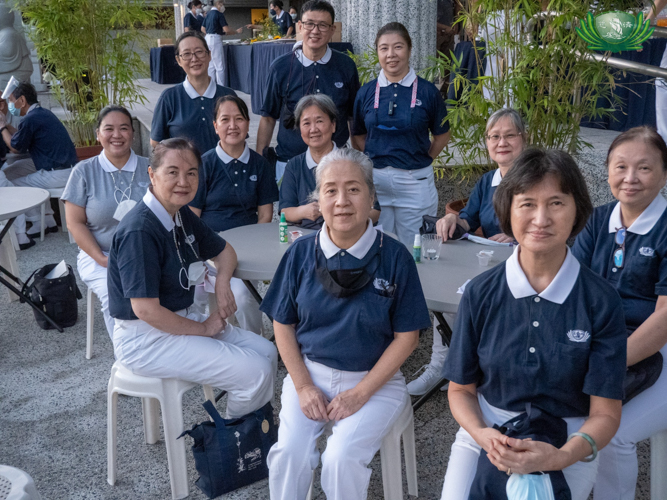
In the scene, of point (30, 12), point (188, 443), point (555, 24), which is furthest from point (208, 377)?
point (30, 12)

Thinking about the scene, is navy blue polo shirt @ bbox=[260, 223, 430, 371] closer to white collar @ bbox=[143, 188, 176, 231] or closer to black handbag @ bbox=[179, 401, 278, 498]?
black handbag @ bbox=[179, 401, 278, 498]

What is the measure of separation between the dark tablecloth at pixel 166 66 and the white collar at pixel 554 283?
1257 cm

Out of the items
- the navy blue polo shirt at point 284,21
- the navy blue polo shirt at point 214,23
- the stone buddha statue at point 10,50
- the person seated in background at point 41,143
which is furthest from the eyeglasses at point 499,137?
the navy blue polo shirt at point 284,21

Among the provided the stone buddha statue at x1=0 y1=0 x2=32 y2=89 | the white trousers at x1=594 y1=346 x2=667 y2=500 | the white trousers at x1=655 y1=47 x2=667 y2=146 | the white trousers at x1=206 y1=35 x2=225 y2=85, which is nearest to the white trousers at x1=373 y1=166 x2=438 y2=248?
the white trousers at x1=594 y1=346 x2=667 y2=500

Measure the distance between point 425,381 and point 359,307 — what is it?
1.10 meters

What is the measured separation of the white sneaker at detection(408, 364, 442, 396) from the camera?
2.86 metres

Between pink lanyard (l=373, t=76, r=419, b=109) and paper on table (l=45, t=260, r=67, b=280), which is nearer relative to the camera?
pink lanyard (l=373, t=76, r=419, b=109)

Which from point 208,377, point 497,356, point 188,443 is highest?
point 497,356

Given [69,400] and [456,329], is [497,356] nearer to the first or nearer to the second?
[456,329]

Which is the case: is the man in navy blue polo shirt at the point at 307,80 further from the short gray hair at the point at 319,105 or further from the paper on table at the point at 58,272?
the paper on table at the point at 58,272

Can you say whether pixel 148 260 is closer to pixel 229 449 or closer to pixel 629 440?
pixel 229 449

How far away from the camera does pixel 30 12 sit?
5.78 metres

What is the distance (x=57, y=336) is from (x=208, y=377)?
1851 mm

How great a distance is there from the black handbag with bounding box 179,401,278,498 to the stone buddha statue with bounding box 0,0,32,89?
7.78 metres
